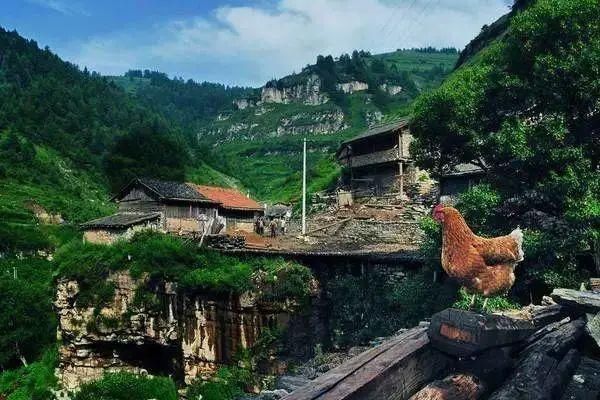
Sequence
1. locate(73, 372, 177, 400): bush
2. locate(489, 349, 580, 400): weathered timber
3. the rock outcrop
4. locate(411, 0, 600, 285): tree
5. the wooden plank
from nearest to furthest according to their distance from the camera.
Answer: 1. the wooden plank
2. locate(489, 349, 580, 400): weathered timber
3. locate(411, 0, 600, 285): tree
4. locate(73, 372, 177, 400): bush
5. the rock outcrop

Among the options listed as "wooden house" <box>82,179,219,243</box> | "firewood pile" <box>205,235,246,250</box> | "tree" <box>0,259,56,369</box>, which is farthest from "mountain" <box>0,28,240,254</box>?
"firewood pile" <box>205,235,246,250</box>

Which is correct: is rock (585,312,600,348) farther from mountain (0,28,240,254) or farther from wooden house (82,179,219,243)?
mountain (0,28,240,254)

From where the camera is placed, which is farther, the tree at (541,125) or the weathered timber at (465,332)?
the tree at (541,125)

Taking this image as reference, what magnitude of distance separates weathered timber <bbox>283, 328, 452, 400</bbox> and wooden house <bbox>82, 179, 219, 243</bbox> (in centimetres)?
2905

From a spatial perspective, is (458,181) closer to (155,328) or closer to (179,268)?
(179,268)

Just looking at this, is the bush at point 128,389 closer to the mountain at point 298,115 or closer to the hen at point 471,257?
the hen at point 471,257

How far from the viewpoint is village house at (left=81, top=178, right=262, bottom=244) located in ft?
102

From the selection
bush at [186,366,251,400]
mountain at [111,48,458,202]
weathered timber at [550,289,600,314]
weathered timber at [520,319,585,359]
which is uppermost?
mountain at [111,48,458,202]

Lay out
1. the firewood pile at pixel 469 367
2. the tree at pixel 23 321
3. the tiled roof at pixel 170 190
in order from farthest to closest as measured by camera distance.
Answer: the tiled roof at pixel 170 190, the tree at pixel 23 321, the firewood pile at pixel 469 367

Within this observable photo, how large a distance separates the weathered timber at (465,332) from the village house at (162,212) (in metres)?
28.9

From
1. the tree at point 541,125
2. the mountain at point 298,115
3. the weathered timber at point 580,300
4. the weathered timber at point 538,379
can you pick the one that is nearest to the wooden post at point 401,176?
the tree at point 541,125

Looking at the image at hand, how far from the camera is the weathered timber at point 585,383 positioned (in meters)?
3.53

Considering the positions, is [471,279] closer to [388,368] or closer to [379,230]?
[388,368]

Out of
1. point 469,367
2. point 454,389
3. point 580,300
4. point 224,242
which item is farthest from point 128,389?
point 454,389
